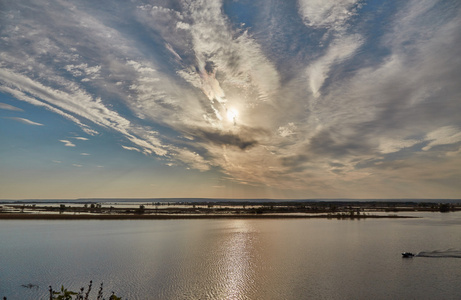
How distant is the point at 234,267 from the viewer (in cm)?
2873

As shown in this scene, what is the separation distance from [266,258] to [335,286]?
10690 mm

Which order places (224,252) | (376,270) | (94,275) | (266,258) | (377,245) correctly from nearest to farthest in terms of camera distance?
(94,275)
(376,270)
(266,258)
(224,252)
(377,245)

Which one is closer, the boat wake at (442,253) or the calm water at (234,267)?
the calm water at (234,267)

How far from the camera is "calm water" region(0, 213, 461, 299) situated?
71.7 ft

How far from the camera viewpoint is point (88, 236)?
47.9 metres

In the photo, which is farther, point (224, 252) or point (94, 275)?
point (224, 252)

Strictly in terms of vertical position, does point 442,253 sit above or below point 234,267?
above

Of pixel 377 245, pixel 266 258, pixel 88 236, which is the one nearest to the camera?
pixel 266 258

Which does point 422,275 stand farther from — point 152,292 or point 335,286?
point 152,292

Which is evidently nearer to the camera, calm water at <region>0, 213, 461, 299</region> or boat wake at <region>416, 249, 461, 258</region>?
calm water at <region>0, 213, 461, 299</region>

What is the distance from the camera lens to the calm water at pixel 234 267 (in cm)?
2186

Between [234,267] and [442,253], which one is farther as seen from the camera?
[442,253]

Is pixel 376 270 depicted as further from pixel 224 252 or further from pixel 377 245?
pixel 224 252

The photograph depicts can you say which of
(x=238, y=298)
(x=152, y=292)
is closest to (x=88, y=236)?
(x=152, y=292)
